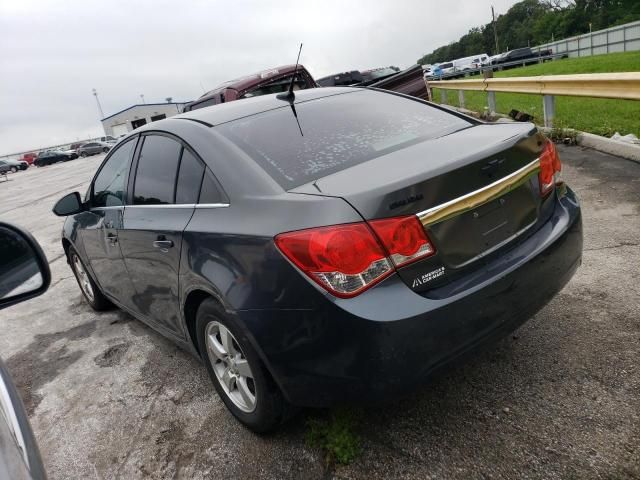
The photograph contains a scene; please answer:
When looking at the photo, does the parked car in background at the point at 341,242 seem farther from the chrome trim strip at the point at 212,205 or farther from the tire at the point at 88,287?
the tire at the point at 88,287

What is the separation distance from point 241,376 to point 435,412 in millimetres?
960

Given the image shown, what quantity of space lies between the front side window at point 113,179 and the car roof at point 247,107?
307 mm

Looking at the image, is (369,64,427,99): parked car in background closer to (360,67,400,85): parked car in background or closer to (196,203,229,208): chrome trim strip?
(360,67,400,85): parked car in background

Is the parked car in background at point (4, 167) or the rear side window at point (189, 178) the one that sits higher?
the rear side window at point (189, 178)

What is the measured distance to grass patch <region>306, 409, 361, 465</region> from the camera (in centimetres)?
240

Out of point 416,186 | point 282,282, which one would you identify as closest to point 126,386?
point 282,282

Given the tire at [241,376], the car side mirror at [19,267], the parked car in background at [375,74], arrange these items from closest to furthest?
the car side mirror at [19,267]
the tire at [241,376]
the parked car in background at [375,74]

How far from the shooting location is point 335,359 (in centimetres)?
209

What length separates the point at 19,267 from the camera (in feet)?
5.62

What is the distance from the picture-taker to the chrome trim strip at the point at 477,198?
212cm

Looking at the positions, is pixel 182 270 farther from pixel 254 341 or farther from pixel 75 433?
pixel 75 433

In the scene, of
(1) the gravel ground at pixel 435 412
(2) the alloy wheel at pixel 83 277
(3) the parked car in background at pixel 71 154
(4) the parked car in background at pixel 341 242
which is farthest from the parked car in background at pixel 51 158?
(4) the parked car in background at pixel 341 242

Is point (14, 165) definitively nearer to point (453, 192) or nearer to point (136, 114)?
point (136, 114)

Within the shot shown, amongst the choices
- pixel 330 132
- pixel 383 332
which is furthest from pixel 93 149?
pixel 383 332
